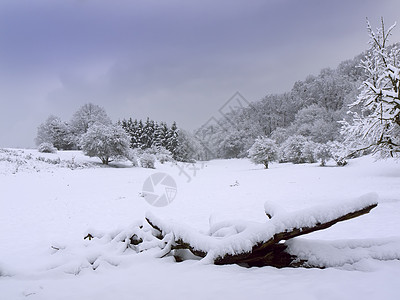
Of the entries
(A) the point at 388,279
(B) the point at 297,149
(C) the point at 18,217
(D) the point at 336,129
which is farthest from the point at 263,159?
(A) the point at 388,279

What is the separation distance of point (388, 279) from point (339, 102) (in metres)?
59.2

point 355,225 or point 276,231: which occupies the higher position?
point 276,231

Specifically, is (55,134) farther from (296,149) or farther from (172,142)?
(296,149)

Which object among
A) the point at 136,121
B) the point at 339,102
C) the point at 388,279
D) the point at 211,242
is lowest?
the point at 388,279

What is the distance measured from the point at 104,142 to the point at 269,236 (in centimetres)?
2795

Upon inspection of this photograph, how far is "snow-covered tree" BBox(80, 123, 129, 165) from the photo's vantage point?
89.7 ft

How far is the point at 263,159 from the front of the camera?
105 ft

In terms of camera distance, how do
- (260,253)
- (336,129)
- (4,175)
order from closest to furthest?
(260,253), (4,175), (336,129)

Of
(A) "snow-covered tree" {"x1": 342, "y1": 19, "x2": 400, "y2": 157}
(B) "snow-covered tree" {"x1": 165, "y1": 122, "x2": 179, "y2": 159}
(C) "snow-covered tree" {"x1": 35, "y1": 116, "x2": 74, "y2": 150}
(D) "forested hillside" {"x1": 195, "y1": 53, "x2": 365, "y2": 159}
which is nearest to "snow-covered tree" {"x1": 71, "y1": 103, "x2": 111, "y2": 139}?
(C) "snow-covered tree" {"x1": 35, "y1": 116, "x2": 74, "y2": 150}

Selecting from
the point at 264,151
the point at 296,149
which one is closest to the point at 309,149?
the point at 296,149

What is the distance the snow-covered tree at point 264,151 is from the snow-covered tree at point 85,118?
33023 mm

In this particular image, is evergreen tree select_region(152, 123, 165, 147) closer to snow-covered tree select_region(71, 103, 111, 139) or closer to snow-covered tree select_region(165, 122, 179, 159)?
snow-covered tree select_region(165, 122, 179, 159)

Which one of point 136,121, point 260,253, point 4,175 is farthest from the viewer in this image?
point 136,121

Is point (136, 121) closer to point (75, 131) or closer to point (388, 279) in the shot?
point (75, 131)
